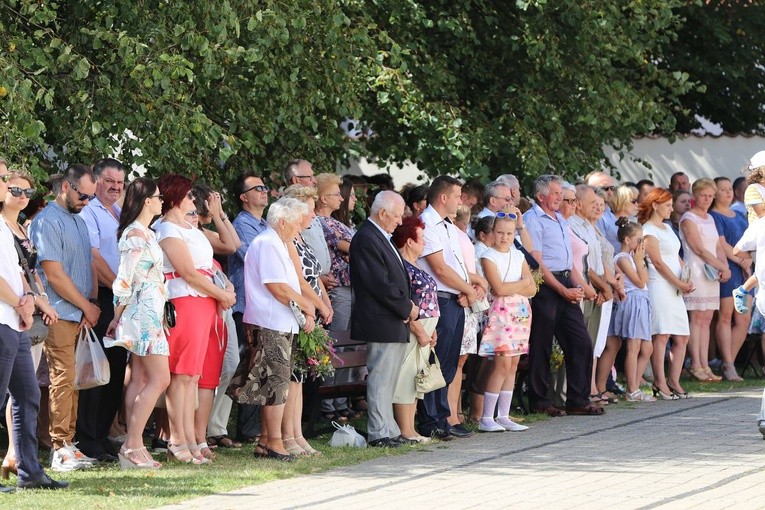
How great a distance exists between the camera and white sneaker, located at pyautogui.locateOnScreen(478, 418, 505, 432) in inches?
467

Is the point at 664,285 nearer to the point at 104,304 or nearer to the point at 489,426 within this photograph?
the point at 489,426

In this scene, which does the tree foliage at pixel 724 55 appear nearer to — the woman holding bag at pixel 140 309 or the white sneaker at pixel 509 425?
the white sneaker at pixel 509 425

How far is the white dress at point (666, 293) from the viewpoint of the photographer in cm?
1438

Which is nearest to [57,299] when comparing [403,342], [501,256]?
[403,342]

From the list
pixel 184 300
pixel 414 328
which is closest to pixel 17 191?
pixel 184 300

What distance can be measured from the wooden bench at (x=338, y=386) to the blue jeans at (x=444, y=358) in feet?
1.73

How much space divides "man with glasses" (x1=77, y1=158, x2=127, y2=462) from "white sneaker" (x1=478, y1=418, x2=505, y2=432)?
300cm

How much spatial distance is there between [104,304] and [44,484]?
189 centimetres

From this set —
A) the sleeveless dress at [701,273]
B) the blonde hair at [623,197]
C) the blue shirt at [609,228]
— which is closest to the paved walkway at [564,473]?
the blue shirt at [609,228]

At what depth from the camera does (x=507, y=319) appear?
1203 cm

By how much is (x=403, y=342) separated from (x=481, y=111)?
19.2ft

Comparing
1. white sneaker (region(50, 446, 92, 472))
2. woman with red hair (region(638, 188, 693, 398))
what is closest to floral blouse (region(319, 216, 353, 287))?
white sneaker (region(50, 446, 92, 472))

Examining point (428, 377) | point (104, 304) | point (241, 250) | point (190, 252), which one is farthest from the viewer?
point (241, 250)

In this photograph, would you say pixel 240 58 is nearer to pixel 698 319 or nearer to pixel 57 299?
pixel 57 299
